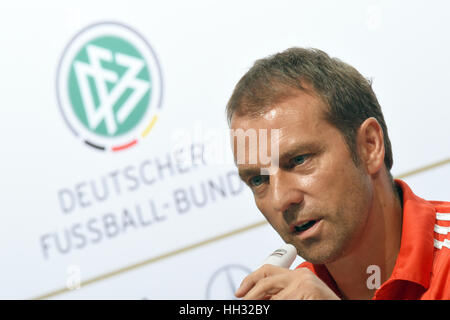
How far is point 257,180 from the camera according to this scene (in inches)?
40.6

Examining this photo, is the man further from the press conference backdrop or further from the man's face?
the press conference backdrop

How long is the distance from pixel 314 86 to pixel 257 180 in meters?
0.21

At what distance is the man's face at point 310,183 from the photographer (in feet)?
3.18

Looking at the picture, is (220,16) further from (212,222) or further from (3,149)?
(3,149)

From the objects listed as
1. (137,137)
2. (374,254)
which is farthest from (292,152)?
(137,137)

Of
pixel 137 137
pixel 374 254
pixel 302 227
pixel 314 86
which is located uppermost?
pixel 314 86

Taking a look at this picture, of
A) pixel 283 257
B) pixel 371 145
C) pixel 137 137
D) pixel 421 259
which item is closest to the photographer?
pixel 283 257

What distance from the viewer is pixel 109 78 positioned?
5.36 ft

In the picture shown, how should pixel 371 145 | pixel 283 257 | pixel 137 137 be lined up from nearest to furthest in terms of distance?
1. pixel 283 257
2. pixel 371 145
3. pixel 137 137

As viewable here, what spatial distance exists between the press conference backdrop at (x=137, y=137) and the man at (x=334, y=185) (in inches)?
18.9

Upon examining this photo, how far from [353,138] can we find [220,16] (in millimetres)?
763

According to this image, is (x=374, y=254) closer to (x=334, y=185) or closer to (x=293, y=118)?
(x=334, y=185)

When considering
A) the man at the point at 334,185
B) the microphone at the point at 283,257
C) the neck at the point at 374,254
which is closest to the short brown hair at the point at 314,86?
the man at the point at 334,185

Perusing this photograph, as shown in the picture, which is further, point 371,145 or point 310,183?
point 371,145
